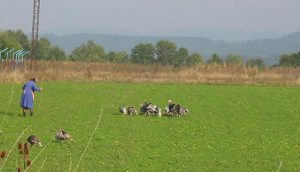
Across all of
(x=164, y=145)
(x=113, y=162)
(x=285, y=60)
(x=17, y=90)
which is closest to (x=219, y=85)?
(x=17, y=90)

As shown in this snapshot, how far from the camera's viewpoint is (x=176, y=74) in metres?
51.8

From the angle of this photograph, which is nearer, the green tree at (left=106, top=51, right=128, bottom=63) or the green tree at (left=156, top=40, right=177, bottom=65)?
the green tree at (left=156, top=40, right=177, bottom=65)

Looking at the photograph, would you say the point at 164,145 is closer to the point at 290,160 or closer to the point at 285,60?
the point at 290,160

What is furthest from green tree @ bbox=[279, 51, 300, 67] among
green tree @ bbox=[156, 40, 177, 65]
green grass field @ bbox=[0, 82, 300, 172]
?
green grass field @ bbox=[0, 82, 300, 172]

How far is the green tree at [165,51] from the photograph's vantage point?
13950 centimetres

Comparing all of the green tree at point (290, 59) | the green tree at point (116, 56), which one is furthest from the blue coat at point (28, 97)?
the green tree at point (116, 56)

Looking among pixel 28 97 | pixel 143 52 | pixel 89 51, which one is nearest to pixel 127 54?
pixel 89 51

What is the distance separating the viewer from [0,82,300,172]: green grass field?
575 inches

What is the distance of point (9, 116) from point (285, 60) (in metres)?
101

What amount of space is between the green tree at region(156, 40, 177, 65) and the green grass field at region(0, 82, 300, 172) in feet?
337

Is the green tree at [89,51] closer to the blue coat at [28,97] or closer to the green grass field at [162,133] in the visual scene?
the green grass field at [162,133]

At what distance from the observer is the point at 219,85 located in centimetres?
A: 4900

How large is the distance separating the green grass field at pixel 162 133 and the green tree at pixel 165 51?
10277 cm

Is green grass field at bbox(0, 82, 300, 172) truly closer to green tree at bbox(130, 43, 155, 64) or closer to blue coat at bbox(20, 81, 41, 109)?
blue coat at bbox(20, 81, 41, 109)
